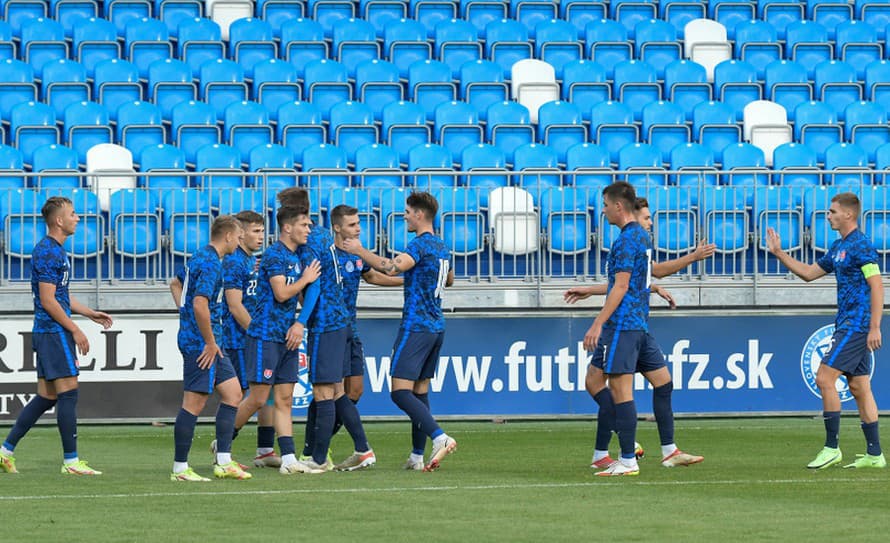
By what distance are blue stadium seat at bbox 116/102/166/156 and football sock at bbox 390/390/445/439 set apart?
8.36 m

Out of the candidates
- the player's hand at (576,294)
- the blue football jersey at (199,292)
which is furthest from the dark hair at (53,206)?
the player's hand at (576,294)

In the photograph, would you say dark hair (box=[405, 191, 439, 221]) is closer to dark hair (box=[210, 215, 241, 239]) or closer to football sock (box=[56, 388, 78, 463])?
dark hair (box=[210, 215, 241, 239])

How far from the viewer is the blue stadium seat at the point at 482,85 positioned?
20.1 meters

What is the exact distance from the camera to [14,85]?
1933 cm

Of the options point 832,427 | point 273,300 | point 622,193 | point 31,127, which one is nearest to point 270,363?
point 273,300

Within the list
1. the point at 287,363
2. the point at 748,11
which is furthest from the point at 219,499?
the point at 748,11

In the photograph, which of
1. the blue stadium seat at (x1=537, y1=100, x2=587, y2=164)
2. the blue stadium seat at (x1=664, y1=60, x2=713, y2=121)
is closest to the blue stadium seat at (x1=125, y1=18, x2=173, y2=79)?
the blue stadium seat at (x1=537, y1=100, x2=587, y2=164)

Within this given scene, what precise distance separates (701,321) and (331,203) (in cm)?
394

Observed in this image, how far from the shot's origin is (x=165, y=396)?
15195 millimetres

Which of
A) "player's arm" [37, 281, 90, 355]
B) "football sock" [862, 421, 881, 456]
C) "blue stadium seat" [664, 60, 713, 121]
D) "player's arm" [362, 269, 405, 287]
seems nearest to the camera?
"player's arm" [37, 281, 90, 355]

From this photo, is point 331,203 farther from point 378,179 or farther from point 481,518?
point 481,518

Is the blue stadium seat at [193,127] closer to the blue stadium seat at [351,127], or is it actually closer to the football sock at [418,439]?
the blue stadium seat at [351,127]

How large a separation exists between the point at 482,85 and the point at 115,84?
15.3ft

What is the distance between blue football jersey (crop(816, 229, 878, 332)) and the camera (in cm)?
1077
